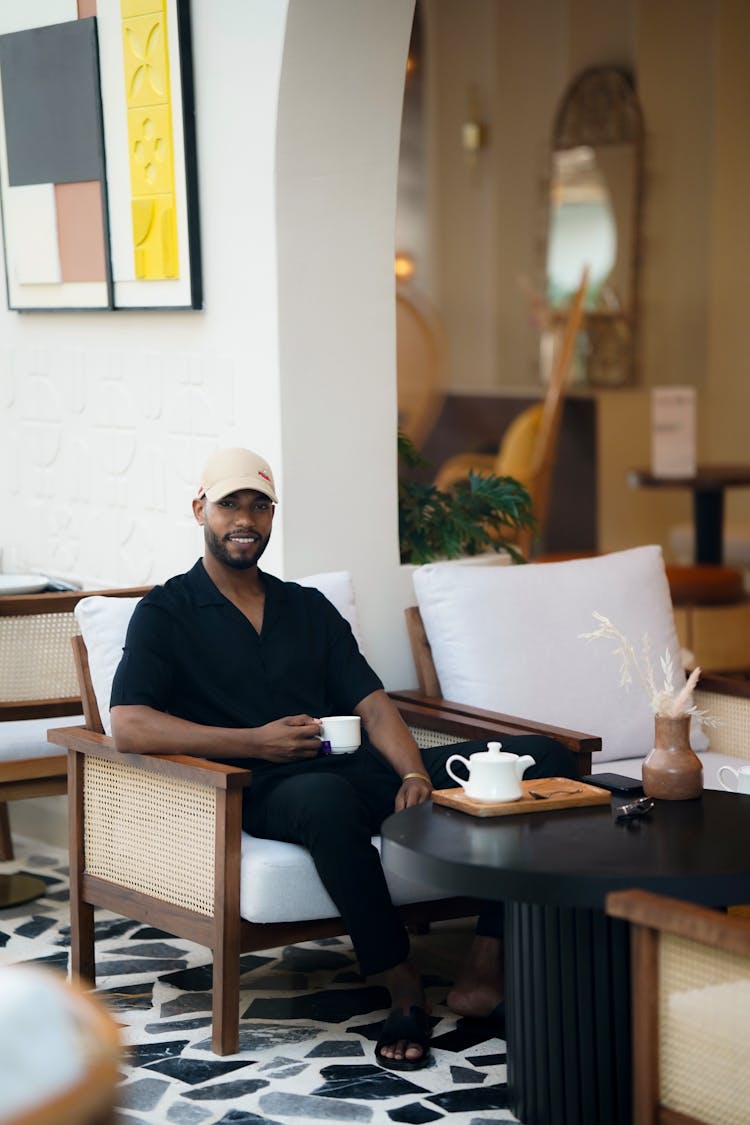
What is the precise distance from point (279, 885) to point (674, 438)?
4369 mm

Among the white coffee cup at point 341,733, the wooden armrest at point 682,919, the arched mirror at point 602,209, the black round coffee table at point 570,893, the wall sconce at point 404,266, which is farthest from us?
the wall sconce at point 404,266

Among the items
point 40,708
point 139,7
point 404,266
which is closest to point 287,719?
point 40,708

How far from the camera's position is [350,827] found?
3.37 metres

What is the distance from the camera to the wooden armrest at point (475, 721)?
370 cm

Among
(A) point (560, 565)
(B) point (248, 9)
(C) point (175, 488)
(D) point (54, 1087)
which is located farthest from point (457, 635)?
(D) point (54, 1087)

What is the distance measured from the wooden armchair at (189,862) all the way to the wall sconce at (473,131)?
7169mm

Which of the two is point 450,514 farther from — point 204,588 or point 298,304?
point 204,588

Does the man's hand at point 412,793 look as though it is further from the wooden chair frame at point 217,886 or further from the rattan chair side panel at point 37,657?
the rattan chair side panel at point 37,657

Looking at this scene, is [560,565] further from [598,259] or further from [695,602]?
[598,259]

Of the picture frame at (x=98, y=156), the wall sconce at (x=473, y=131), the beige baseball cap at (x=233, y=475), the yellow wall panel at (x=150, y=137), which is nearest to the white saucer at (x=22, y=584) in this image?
the picture frame at (x=98, y=156)

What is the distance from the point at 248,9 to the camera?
4.14m

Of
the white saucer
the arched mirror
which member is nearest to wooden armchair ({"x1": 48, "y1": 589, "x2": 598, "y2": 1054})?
the white saucer

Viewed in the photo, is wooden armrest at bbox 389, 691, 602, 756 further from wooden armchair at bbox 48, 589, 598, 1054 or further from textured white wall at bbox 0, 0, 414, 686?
textured white wall at bbox 0, 0, 414, 686

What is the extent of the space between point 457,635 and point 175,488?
38.5 inches
